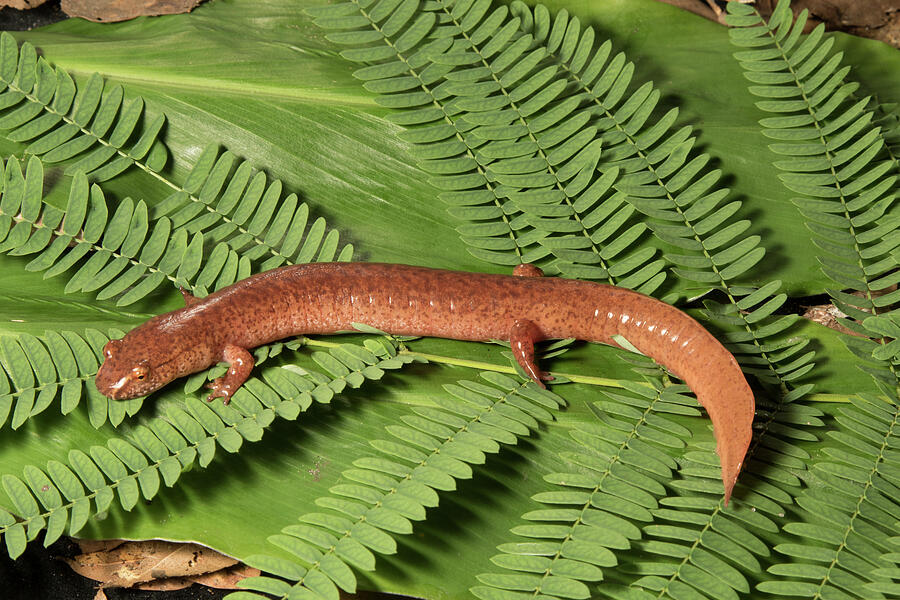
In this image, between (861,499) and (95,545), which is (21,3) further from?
(861,499)

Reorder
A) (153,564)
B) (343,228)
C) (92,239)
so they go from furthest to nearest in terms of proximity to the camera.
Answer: (343,228), (153,564), (92,239)

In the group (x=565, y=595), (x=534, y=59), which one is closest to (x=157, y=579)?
(x=565, y=595)

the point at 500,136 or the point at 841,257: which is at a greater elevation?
the point at 841,257

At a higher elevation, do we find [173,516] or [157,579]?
[173,516]

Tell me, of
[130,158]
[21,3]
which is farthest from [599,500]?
[21,3]

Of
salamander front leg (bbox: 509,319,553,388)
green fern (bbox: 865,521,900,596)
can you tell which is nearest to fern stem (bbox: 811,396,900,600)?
green fern (bbox: 865,521,900,596)

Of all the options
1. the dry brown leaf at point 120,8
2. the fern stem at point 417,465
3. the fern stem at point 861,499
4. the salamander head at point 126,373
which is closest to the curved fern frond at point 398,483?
the fern stem at point 417,465

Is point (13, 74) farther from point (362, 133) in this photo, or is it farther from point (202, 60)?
point (362, 133)
